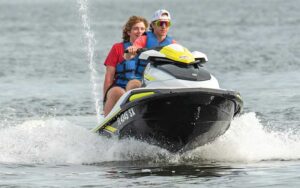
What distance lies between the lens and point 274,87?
61.4 feet

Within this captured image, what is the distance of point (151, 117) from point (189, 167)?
68cm

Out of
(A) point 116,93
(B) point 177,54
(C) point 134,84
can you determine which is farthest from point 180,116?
(A) point 116,93

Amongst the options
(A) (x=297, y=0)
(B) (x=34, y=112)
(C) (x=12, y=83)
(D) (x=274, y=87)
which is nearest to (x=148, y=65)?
(B) (x=34, y=112)

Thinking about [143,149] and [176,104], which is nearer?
[176,104]

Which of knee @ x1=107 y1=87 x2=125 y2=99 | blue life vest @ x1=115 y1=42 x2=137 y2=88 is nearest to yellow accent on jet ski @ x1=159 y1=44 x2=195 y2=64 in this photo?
knee @ x1=107 y1=87 x2=125 y2=99

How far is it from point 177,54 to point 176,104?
651mm

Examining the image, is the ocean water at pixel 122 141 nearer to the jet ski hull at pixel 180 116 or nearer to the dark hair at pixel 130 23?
the jet ski hull at pixel 180 116

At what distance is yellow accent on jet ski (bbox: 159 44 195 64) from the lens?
9969 millimetres

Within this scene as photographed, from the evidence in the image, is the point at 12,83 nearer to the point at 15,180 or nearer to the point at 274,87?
the point at 274,87

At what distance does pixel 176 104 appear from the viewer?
9656mm

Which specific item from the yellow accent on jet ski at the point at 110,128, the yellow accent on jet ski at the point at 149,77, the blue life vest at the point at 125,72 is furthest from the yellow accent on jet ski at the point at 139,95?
the blue life vest at the point at 125,72

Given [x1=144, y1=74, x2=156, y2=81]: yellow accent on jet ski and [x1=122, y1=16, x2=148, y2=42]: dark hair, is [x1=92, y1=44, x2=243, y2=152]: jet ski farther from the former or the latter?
[x1=122, y1=16, x2=148, y2=42]: dark hair

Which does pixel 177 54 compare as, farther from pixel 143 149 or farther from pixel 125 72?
pixel 125 72

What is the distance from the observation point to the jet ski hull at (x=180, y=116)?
31.5 ft
